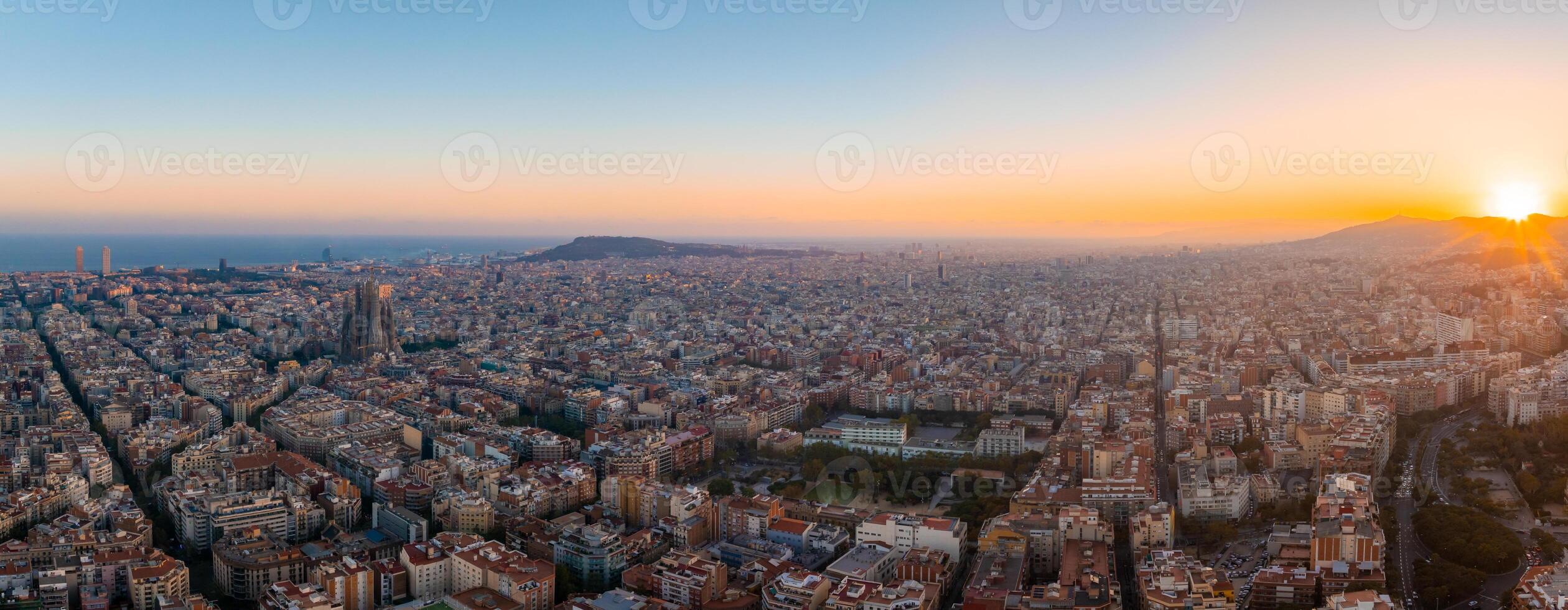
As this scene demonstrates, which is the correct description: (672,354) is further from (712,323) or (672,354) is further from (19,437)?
(19,437)

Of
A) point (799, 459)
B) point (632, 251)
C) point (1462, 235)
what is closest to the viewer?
point (799, 459)

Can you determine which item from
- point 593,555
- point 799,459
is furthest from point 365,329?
point 593,555

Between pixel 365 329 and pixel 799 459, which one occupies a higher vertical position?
pixel 365 329

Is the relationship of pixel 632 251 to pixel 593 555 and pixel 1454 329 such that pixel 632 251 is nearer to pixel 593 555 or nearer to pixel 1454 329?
pixel 1454 329

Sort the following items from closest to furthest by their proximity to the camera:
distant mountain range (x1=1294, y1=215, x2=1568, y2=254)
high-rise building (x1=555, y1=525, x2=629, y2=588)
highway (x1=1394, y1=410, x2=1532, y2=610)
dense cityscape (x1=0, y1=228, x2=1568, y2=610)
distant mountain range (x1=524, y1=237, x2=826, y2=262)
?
1. highway (x1=1394, y1=410, x2=1532, y2=610)
2. dense cityscape (x1=0, y1=228, x2=1568, y2=610)
3. high-rise building (x1=555, y1=525, x2=629, y2=588)
4. distant mountain range (x1=1294, y1=215, x2=1568, y2=254)
5. distant mountain range (x1=524, y1=237, x2=826, y2=262)

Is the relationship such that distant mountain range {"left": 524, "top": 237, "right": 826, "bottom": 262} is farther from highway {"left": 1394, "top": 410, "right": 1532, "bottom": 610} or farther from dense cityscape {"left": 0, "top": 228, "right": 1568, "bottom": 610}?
highway {"left": 1394, "top": 410, "right": 1532, "bottom": 610}

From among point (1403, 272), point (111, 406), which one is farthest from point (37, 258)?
point (1403, 272)

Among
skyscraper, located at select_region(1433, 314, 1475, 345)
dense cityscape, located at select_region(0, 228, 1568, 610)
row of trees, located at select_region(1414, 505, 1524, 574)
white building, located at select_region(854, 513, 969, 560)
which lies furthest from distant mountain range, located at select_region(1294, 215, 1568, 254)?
white building, located at select_region(854, 513, 969, 560)
